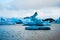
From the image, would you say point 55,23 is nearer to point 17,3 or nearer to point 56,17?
point 56,17

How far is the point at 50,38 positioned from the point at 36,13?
25.1 inches

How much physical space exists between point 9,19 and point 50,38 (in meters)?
0.87

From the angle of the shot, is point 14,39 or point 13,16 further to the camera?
point 14,39

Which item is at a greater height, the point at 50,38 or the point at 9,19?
the point at 9,19

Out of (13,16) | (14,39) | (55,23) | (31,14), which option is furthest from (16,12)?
(55,23)

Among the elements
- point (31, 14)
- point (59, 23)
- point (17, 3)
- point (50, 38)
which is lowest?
point (50, 38)

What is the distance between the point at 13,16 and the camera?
2838 millimetres

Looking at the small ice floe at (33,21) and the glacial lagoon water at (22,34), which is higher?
the small ice floe at (33,21)

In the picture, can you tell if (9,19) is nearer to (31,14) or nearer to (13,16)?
(13,16)

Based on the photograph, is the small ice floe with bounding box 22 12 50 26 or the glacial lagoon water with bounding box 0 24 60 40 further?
the glacial lagoon water with bounding box 0 24 60 40

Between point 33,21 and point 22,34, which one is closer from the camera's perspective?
point 22,34

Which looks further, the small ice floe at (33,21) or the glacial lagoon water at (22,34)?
the glacial lagoon water at (22,34)

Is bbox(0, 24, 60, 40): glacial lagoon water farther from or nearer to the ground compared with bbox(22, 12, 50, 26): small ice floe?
nearer to the ground

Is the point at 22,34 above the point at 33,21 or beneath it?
beneath
